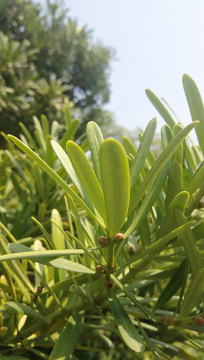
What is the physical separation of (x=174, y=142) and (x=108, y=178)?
0.07 m

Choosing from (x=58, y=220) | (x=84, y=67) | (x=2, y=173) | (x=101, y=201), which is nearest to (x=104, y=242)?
(x=101, y=201)

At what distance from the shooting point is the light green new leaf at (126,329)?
214 millimetres

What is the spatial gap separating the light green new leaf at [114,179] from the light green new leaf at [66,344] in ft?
0.48

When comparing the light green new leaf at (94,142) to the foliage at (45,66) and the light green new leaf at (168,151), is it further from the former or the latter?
the foliage at (45,66)

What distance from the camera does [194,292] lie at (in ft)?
0.98

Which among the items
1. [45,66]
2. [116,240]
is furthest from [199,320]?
Result: [45,66]

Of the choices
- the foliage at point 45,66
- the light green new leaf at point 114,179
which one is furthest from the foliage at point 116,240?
the foliage at point 45,66

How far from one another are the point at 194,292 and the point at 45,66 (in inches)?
103

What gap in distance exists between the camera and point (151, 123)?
0.28m

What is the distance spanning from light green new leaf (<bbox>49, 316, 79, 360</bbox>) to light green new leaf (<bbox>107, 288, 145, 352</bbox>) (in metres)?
0.06

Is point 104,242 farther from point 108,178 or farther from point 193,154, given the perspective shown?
point 193,154

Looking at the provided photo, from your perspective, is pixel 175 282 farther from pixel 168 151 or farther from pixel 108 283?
pixel 168 151

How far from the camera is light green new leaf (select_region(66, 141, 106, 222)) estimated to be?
0.77ft

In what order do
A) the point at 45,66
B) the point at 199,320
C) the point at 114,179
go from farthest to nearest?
1. the point at 45,66
2. the point at 199,320
3. the point at 114,179
